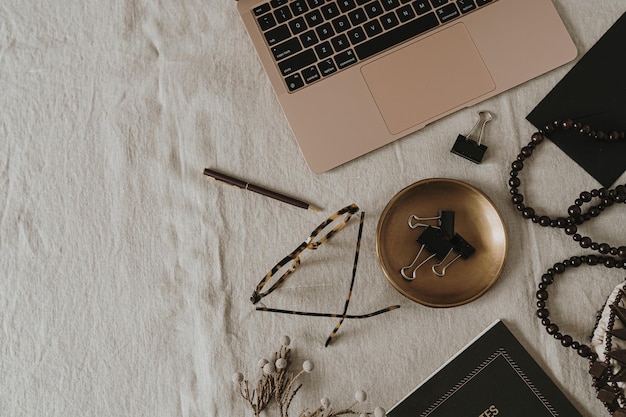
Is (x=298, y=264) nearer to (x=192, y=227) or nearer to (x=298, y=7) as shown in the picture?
(x=192, y=227)

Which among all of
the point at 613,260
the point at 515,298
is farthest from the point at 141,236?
the point at 613,260

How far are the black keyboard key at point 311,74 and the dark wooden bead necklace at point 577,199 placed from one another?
267mm

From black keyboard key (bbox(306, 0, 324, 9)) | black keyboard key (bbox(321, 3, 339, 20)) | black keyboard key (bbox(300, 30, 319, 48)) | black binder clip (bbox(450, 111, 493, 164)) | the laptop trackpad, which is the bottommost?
black binder clip (bbox(450, 111, 493, 164))

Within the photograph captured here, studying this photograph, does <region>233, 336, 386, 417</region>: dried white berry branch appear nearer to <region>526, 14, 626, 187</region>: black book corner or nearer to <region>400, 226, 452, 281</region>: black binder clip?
<region>400, 226, 452, 281</region>: black binder clip

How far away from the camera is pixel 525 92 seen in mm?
732

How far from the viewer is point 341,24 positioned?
2.34 ft

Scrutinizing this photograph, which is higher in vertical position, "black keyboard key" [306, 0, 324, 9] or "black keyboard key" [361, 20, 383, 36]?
"black keyboard key" [306, 0, 324, 9]

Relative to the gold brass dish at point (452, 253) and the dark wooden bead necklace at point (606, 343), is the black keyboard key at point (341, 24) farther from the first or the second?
the dark wooden bead necklace at point (606, 343)

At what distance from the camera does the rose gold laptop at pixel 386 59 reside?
71 cm

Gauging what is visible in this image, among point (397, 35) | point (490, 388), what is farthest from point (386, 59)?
point (490, 388)

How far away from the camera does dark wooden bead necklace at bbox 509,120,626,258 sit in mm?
703

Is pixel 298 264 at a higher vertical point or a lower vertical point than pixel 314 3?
lower

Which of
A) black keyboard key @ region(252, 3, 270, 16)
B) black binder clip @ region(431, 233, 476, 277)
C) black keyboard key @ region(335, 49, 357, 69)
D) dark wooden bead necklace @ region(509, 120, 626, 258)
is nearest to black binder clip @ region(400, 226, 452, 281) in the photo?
black binder clip @ region(431, 233, 476, 277)

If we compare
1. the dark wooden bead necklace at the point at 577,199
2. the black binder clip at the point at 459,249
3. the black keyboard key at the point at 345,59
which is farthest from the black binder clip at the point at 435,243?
the black keyboard key at the point at 345,59
